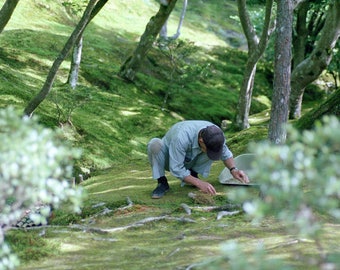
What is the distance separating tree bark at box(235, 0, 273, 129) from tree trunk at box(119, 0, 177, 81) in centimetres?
480

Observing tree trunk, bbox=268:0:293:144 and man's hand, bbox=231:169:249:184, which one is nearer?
tree trunk, bbox=268:0:293:144

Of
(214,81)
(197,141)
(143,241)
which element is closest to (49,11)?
(214,81)

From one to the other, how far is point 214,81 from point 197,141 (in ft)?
81.4

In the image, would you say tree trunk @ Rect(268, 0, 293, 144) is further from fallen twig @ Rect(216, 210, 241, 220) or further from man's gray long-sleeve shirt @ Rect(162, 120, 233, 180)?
man's gray long-sleeve shirt @ Rect(162, 120, 233, 180)

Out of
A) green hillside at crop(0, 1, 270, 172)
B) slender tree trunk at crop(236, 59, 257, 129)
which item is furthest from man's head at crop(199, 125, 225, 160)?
slender tree trunk at crop(236, 59, 257, 129)

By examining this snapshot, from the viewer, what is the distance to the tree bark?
1856cm

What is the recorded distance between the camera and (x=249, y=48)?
20.1 metres

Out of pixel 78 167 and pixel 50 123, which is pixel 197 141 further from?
pixel 50 123

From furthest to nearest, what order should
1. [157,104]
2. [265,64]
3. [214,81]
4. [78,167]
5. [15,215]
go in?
1. [265,64]
2. [214,81]
3. [157,104]
4. [78,167]
5. [15,215]

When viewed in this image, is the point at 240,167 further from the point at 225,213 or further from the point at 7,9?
the point at 7,9

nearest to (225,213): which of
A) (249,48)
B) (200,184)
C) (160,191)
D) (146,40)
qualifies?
(200,184)

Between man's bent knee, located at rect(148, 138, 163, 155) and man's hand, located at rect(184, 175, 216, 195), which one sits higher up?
man's bent knee, located at rect(148, 138, 163, 155)

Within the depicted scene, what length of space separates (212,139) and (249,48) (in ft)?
37.6

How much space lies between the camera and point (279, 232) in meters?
7.23
